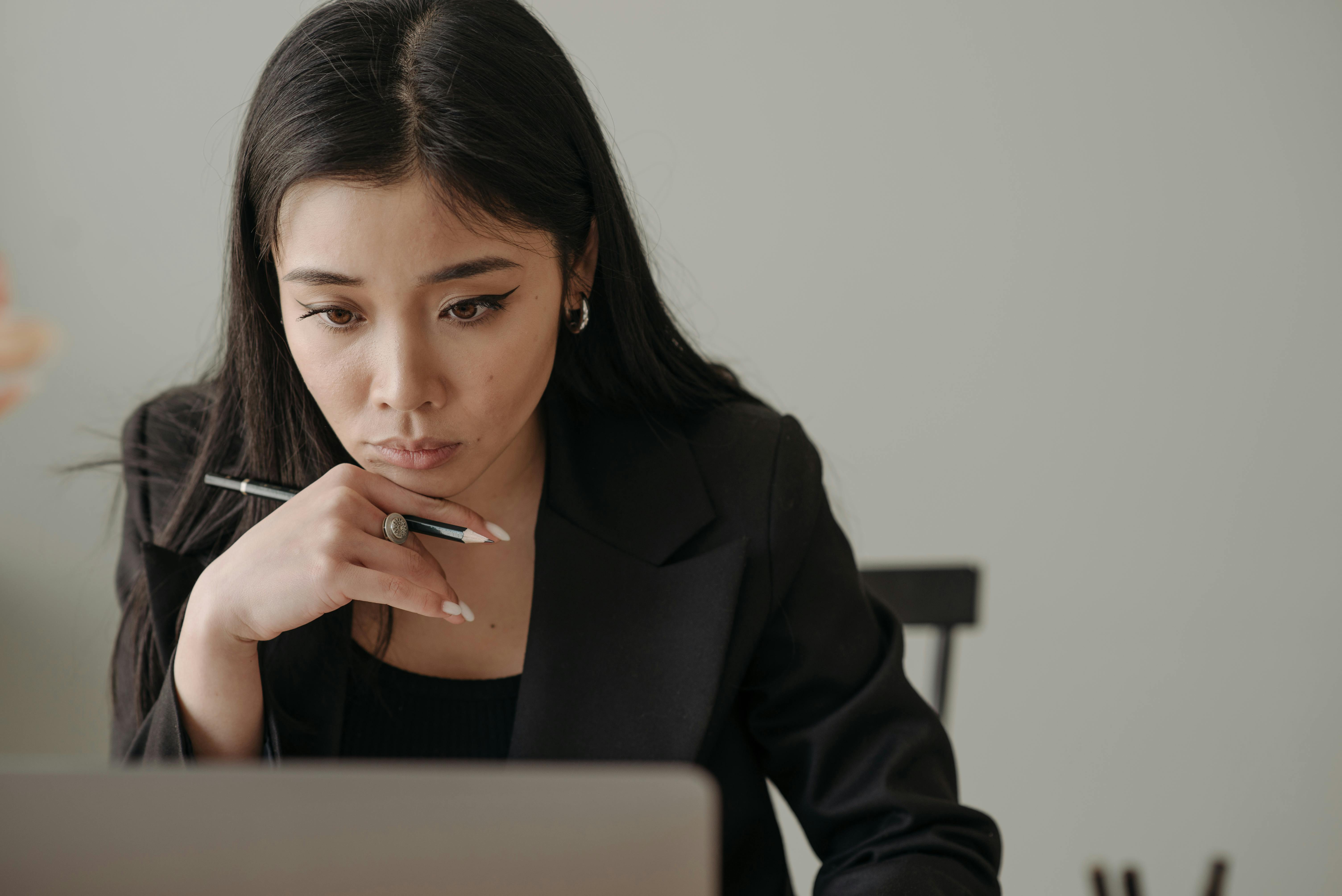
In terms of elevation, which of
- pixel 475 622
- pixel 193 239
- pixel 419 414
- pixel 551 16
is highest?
pixel 551 16

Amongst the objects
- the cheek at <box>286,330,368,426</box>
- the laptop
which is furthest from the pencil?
the laptop

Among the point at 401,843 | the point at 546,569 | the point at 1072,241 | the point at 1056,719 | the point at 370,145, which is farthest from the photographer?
the point at 1056,719

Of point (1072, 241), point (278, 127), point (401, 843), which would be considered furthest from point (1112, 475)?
point (401, 843)

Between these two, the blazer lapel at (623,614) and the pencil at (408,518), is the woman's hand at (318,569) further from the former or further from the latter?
the blazer lapel at (623,614)

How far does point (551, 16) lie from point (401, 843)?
1315 millimetres

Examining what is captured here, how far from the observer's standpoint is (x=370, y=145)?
764mm

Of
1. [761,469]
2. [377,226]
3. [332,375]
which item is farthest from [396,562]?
[761,469]

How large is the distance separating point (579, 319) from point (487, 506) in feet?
0.73

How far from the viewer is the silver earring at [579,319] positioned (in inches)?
38.1

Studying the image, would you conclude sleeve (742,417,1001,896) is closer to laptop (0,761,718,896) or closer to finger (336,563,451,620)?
finger (336,563,451,620)

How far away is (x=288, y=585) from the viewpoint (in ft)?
2.58

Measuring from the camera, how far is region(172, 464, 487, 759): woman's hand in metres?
0.79

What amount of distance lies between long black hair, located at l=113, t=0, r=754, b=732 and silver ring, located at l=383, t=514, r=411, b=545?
0.19m

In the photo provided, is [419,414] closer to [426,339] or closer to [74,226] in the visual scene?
[426,339]
